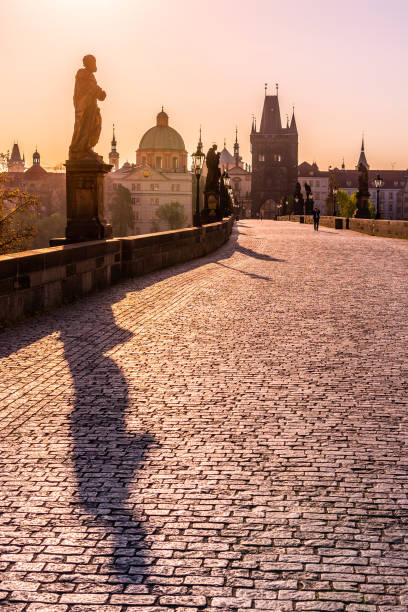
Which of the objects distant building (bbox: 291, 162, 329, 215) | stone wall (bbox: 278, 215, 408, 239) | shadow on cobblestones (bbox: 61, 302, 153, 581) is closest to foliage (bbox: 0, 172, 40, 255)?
stone wall (bbox: 278, 215, 408, 239)

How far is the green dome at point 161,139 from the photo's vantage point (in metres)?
149

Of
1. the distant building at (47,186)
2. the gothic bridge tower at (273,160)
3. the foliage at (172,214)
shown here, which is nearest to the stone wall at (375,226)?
the foliage at (172,214)

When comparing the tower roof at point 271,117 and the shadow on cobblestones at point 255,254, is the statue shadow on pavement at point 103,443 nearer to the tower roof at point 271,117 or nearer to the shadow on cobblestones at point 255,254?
the shadow on cobblestones at point 255,254

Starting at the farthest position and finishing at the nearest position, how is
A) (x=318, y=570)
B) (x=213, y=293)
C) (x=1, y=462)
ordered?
1. (x=213, y=293)
2. (x=1, y=462)
3. (x=318, y=570)

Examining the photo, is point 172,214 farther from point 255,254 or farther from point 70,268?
point 70,268

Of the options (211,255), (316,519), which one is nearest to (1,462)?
(316,519)

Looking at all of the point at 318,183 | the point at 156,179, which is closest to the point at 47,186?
the point at 156,179

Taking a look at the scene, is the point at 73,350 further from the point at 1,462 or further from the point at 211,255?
the point at 211,255

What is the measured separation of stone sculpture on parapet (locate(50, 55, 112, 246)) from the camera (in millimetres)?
15797

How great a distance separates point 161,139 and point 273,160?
85.1 ft

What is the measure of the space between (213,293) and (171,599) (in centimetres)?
1075

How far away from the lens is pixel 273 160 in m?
163

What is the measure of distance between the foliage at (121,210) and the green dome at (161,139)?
10123 millimetres

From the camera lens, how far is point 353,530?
3812 mm
